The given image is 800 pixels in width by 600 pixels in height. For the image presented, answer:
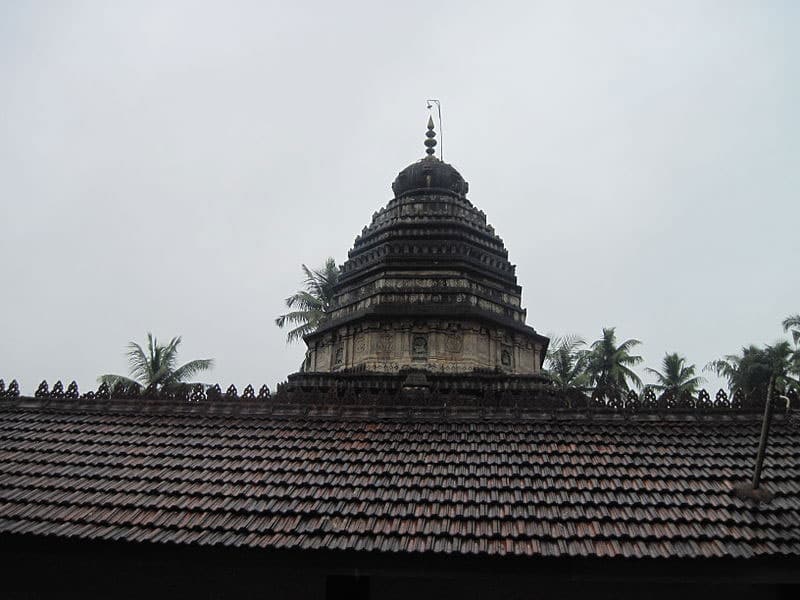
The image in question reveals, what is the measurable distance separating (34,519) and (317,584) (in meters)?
3.91

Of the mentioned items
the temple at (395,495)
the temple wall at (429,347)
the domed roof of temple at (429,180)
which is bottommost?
the temple at (395,495)

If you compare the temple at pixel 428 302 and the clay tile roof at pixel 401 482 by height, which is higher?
the temple at pixel 428 302

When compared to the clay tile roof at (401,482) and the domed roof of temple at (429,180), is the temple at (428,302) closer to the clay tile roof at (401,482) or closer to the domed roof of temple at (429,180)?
the domed roof of temple at (429,180)

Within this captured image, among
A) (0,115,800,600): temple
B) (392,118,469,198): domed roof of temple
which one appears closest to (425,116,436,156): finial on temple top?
(392,118,469,198): domed roof of temple

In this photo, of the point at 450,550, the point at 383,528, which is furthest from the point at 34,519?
the point at 450,550

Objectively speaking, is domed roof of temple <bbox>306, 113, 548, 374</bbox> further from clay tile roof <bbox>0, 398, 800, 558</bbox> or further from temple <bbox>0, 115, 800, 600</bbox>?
clay tile roof <bbox>0, 398, 800, 558</bbox>

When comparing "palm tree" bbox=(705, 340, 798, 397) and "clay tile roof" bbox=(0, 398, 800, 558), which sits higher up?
"palm tree" bbox=(705, 340, 798, 397)

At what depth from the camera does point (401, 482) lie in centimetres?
850

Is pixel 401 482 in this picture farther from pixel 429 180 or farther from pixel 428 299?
pixel 429 180

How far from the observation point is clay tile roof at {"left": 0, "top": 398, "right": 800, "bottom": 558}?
7.48 metres

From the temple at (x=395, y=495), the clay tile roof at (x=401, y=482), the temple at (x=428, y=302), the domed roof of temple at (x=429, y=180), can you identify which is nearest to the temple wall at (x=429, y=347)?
the temple at (x=428, y=302)

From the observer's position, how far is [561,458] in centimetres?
905

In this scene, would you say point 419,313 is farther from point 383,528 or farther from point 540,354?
point 383,528

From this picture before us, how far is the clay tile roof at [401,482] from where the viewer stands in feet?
24.5
